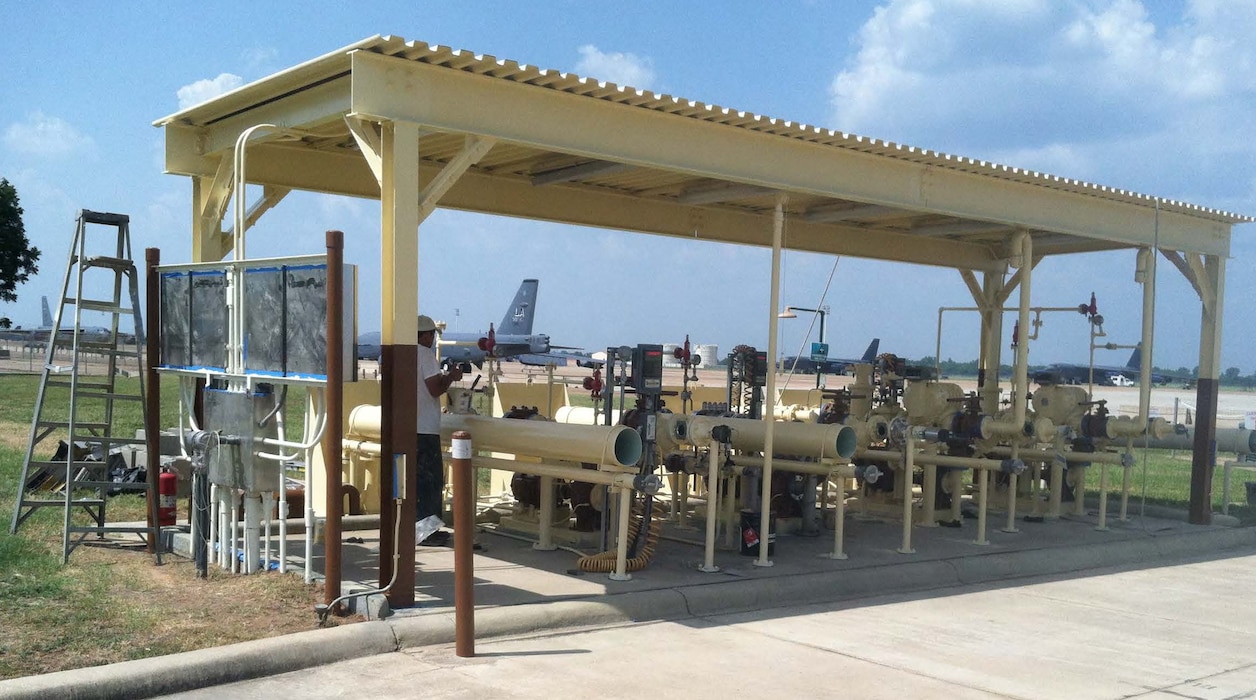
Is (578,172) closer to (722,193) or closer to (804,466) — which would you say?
(722,193)

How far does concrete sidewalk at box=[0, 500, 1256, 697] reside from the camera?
6211 millimetres

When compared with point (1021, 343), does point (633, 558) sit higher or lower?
lower

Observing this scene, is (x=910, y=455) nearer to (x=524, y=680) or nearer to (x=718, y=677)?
(x=718, y=677)

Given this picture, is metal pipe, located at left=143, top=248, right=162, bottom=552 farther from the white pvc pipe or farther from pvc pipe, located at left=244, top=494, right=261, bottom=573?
the white pvc pipe

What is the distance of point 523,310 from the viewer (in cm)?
6209

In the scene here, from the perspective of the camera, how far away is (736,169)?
9.59 metres

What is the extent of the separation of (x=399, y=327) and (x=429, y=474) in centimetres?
289

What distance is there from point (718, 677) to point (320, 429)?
3071mm

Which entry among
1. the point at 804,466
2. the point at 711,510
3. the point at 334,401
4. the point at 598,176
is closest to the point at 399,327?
the point at 334,401

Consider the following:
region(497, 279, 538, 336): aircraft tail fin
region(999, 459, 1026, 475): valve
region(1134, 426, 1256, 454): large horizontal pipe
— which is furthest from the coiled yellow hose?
region(497, 279, 538, 336): aircraft tail fin

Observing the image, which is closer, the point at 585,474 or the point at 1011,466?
the point at 585,474

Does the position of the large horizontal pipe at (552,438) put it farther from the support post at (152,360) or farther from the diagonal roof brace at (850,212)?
the diagonal roof brace at (850,212)

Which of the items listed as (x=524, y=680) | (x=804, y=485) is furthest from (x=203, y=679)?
(x=804, y=485)

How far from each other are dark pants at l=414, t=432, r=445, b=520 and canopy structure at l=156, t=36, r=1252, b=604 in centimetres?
236
